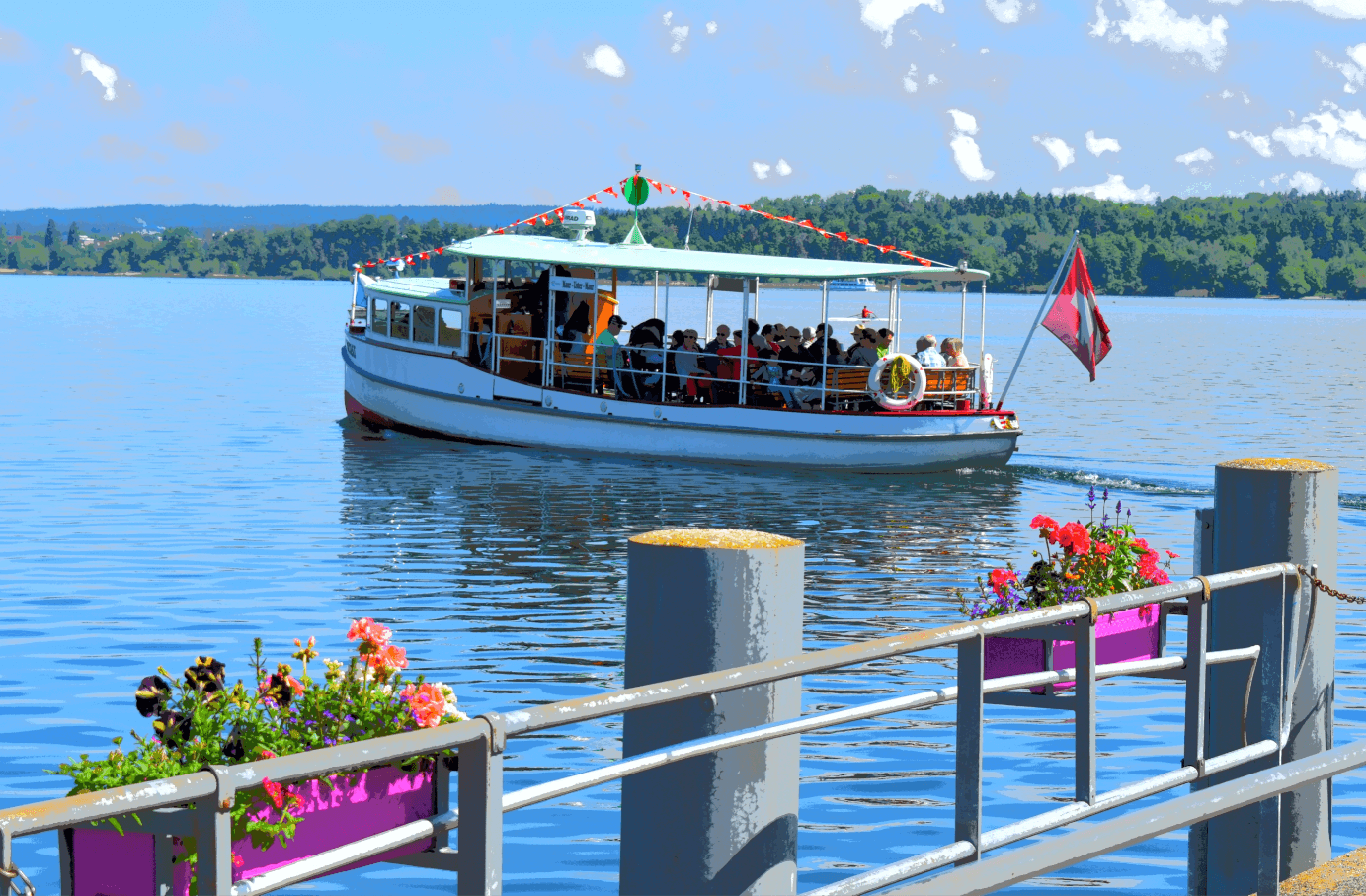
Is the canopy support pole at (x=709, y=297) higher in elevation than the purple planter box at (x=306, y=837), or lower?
higher

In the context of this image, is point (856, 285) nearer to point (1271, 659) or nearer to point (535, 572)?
point (535, 572)

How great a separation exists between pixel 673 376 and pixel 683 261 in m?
1.82

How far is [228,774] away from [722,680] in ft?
3.44

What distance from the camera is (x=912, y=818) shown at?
9883 mm

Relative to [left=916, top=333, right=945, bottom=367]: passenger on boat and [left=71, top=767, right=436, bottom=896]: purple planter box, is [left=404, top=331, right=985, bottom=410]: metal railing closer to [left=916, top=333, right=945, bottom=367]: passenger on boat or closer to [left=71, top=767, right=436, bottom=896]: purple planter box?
[left=916, top=333, right=945, bottom=367]: passenger on boat

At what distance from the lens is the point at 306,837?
13.6ft

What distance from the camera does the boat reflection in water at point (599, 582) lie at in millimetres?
10156

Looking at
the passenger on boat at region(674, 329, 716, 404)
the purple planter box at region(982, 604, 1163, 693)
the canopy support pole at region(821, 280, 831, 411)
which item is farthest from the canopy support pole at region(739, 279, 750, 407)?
the purple planter box at region(982, 604, 1163, 693)

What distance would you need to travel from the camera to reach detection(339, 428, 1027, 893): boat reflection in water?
1016 centimetres

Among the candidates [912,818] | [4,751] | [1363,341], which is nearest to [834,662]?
[912,818]

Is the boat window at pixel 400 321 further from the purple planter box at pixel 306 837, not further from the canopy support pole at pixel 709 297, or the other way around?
the purple planter box at pixel 306 837

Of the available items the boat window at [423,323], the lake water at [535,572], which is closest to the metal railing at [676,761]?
the lake water at [535,572]

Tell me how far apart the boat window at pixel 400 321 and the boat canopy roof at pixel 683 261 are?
69.3 inches

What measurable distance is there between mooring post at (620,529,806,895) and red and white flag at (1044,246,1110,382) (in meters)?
21.4
